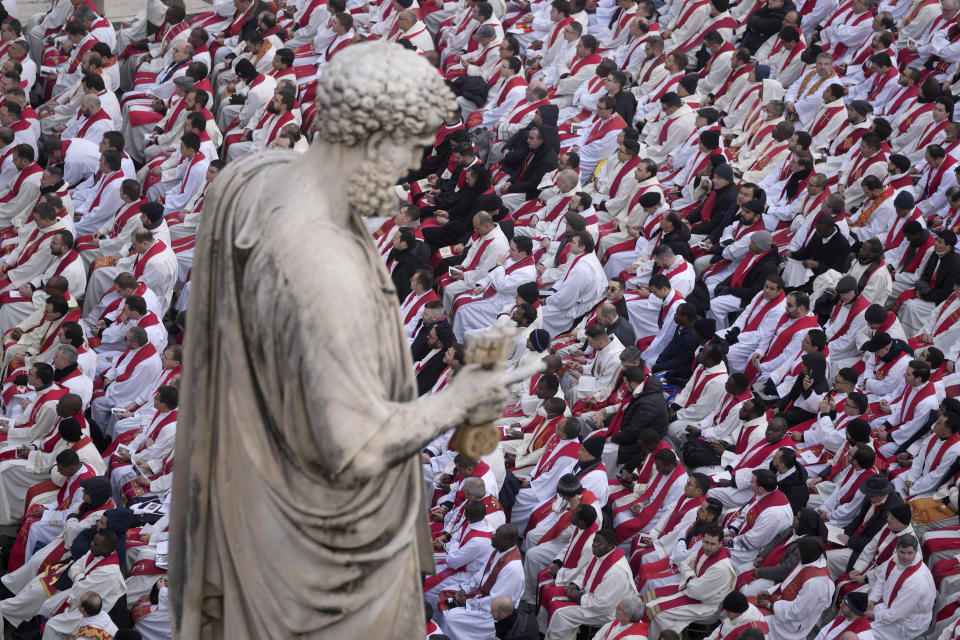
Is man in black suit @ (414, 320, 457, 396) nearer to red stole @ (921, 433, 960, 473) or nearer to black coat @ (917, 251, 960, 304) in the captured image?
red stole @ (921, 433, 960, 473)

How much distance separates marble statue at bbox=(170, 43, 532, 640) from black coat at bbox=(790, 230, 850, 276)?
12.4 meters

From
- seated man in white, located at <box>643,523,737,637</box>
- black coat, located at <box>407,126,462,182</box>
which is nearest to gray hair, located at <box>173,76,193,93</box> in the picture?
black coat, located at <box>407,126,462,182</box>

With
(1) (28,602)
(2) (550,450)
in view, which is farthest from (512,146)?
(1) (28,602)

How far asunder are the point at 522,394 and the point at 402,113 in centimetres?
1105

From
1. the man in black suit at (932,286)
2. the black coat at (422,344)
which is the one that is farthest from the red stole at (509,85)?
the man in black suit at (932,286)

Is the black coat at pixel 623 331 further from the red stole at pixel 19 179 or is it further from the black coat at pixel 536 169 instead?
the red stole at pixel 19 179

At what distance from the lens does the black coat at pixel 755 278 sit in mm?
15859

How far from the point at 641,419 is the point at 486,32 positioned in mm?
8150

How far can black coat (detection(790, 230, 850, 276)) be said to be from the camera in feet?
51.2

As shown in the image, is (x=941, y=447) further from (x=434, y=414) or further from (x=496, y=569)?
(x=434, y=414)

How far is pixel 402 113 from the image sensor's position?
3.44m

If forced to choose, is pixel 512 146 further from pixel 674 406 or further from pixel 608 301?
pixel 674 406

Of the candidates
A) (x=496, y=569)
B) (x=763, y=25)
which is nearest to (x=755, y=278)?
(x=763, y=25)

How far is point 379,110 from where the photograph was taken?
3.43 meters
